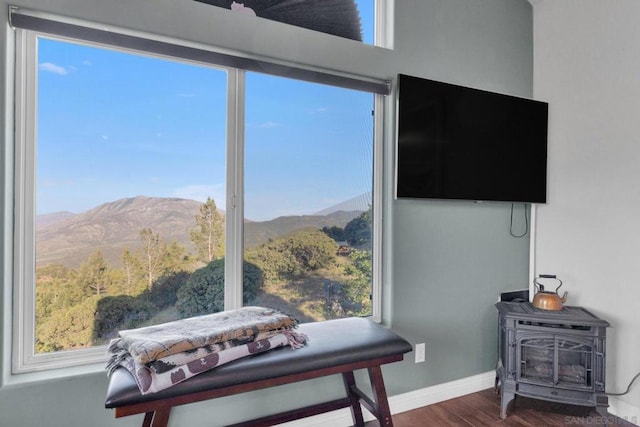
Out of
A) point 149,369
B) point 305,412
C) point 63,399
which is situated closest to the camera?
point 149,369

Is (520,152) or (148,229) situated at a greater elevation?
(520,152)

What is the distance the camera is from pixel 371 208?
2.16m

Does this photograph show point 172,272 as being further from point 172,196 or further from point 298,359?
point 298,359

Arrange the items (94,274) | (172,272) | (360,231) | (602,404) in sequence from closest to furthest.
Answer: (94,274) < (172,272) < (602,404) < (360,231)

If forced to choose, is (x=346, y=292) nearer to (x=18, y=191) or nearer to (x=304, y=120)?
(x=304, y=120)

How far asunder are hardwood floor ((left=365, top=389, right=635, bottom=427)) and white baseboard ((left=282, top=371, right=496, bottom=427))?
1.4 inches

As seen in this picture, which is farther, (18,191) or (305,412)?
(305,412)

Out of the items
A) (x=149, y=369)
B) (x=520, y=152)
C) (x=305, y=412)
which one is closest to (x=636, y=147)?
(x=520, y=152)

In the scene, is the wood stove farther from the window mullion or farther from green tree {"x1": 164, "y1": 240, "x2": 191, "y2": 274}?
green tree {"x1": 164, "y1": 240, "x2": 191, "y2": 274}

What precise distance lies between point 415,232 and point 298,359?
117 cm

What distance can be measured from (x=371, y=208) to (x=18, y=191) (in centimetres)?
170

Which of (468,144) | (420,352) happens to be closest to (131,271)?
(420,352)

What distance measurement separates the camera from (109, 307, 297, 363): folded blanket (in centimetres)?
116

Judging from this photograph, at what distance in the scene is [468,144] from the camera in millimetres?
2232
